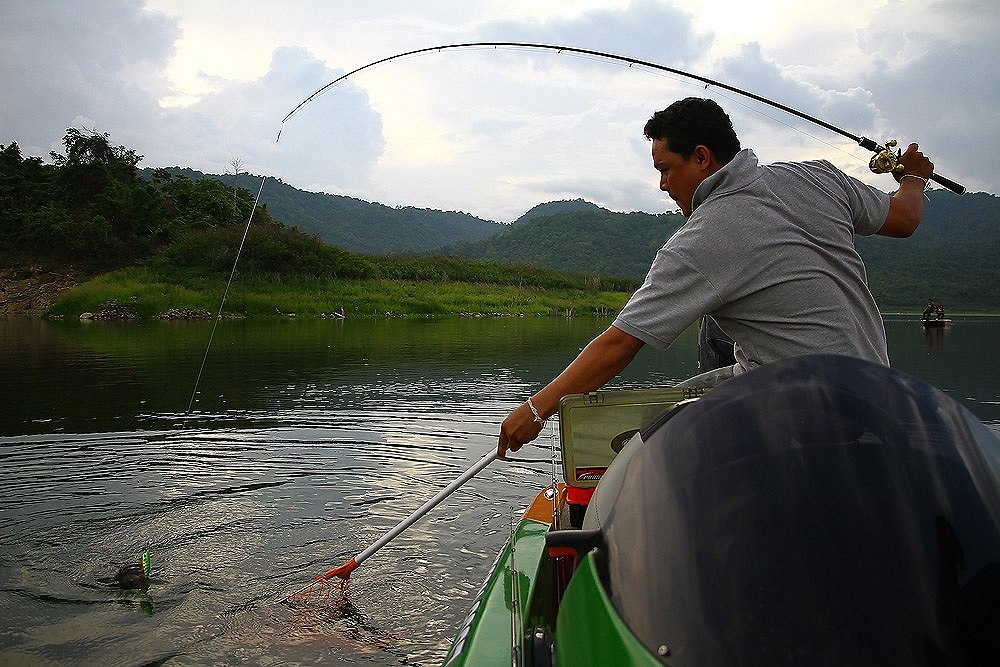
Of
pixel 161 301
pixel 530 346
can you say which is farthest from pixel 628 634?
pixel 161 301

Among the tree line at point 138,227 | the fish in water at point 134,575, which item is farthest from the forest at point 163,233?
the fish in water at point 134,575

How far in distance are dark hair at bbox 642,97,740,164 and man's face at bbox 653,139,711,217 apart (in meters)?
0.02

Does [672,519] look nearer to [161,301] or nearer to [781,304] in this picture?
[781,304]

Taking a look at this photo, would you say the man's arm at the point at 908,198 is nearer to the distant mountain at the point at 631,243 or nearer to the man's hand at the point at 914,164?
the man's hand at the point at 914,164

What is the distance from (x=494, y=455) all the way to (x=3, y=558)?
11.6ft

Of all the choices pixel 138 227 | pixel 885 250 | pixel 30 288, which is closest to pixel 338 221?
pixel 885 250

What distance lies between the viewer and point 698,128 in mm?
2408

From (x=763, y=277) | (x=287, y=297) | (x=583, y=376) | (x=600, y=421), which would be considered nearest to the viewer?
(x=763, y=277)

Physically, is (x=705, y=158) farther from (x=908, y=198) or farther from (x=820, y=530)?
(x=820, y=530)

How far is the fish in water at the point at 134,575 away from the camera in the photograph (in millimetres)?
4215

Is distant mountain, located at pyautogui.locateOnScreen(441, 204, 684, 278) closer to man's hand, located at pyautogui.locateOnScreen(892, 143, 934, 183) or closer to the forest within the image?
the forest

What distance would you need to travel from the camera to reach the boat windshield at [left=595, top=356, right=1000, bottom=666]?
102cm

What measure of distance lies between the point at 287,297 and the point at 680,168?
36.7m

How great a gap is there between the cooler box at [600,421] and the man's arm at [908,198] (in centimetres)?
104
